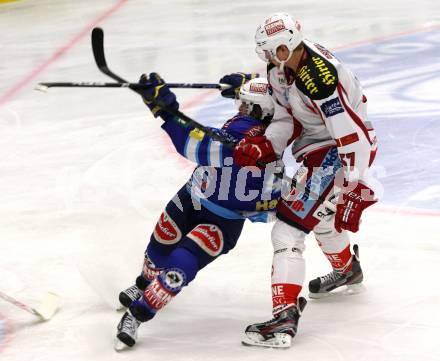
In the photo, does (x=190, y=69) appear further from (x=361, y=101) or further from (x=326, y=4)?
(x=361, y=101)

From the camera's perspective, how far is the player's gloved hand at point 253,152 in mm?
3901

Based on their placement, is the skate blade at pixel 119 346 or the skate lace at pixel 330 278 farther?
the skate lace at pixel 330 278

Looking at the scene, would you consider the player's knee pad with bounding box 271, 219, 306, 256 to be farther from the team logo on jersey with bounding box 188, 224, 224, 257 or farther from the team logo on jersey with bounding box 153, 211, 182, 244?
the team logo on jersey with bounding box 153, 211, 182, 244

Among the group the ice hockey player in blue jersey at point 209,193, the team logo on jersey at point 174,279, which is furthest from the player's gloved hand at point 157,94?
the team logo on jersey at point 174,279

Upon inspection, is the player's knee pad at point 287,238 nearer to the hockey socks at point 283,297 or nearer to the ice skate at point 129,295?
the hockey socks at point 283,297

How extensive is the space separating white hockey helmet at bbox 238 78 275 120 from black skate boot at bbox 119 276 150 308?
934mm

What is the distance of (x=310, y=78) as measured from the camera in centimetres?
375

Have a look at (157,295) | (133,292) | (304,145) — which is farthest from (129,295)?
(304,145)

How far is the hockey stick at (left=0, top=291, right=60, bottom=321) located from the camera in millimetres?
4332

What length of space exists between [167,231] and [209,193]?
1.08ft

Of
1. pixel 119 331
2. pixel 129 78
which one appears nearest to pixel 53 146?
pixel 129 78

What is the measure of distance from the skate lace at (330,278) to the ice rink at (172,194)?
11 centimetres

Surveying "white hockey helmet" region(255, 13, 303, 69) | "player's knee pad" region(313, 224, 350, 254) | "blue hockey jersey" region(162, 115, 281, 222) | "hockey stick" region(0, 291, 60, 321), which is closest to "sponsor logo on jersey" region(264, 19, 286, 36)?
"white hockey helmet" region(255, 13, 303, 69)

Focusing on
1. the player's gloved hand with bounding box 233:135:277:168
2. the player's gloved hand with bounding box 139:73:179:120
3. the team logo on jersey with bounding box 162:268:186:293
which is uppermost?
the player's gloved hand with bounding box 139:73:179:120
